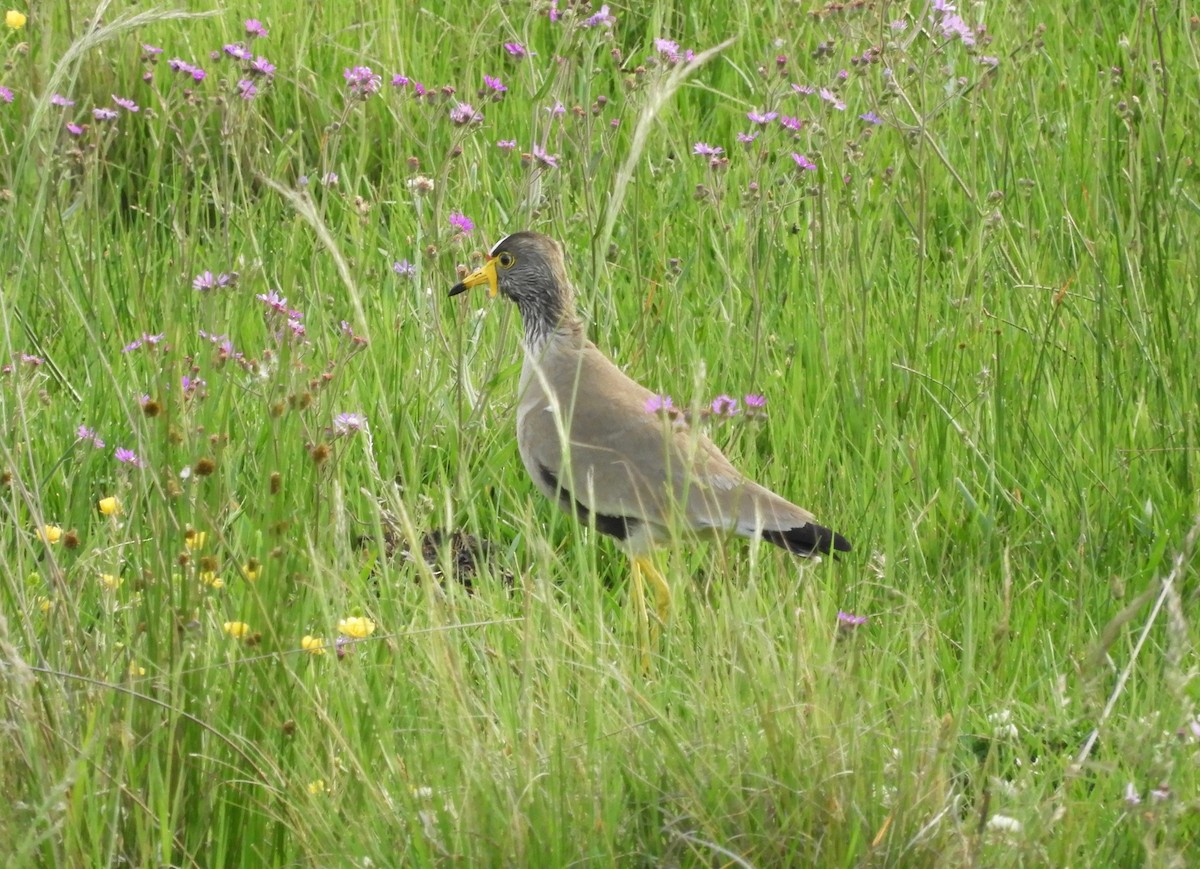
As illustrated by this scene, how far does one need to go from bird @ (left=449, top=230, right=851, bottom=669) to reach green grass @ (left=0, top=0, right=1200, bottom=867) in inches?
4.1

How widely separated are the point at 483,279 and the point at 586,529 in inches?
32.1

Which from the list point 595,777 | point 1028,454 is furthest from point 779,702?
point 1028,454

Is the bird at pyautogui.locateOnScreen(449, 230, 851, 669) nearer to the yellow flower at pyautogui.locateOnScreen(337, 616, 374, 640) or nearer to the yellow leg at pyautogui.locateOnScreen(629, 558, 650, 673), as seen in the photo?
the yellow leg at pyautogui.locateOnScreen(629, 558, 650, 673)

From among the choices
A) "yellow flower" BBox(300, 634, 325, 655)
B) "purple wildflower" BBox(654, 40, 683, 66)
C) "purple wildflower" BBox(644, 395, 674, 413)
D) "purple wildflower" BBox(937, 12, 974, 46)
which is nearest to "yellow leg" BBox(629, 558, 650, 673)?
"purple wildflower" BBox(644, 395, 674, 413)

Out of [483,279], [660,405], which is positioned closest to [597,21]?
[483,279]

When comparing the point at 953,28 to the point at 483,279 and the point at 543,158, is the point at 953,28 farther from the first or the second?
the point at 483,279

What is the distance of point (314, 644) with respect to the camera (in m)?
2.79

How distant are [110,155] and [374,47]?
979mm

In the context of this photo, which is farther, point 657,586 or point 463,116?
point 657,586

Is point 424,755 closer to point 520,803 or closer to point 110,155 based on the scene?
point 520,803

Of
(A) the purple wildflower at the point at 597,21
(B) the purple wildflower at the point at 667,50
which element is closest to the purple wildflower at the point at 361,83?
(A) the purple wildflower at the point at 597,21

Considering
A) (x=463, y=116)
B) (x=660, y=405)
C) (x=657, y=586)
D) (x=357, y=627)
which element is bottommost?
(x=657, y=586)

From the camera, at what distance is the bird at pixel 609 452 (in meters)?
3.50

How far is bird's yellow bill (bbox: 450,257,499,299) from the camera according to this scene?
4.38 metres
